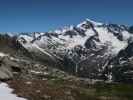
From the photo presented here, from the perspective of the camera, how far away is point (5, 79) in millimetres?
40062

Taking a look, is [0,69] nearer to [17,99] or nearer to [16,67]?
[16,67]

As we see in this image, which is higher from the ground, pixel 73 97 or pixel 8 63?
pixel 8 63

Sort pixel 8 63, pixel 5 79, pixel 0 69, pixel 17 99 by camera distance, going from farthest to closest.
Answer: pixel 8 63 < pixel 0 69 < pixel 5 79 < pixel 17 99

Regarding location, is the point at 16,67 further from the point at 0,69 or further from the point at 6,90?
the point at 6,90

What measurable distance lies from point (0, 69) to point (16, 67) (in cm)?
1426

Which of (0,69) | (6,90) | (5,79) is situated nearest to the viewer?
(6,90)

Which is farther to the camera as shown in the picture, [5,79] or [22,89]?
[5,79]

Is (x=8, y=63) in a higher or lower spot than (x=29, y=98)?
higher

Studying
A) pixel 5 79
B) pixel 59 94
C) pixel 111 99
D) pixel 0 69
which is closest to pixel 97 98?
pixel 111 99

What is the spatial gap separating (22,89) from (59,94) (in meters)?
3.95

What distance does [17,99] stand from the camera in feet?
85.7

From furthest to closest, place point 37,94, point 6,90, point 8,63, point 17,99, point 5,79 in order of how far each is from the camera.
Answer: point 8,63 → point 5,79 → point 6,90 → point 37,94 → point 17,99

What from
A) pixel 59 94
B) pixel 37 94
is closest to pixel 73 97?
pixel 59 94

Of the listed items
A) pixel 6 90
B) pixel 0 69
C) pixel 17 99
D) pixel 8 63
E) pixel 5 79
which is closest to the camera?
pixel 17 99
